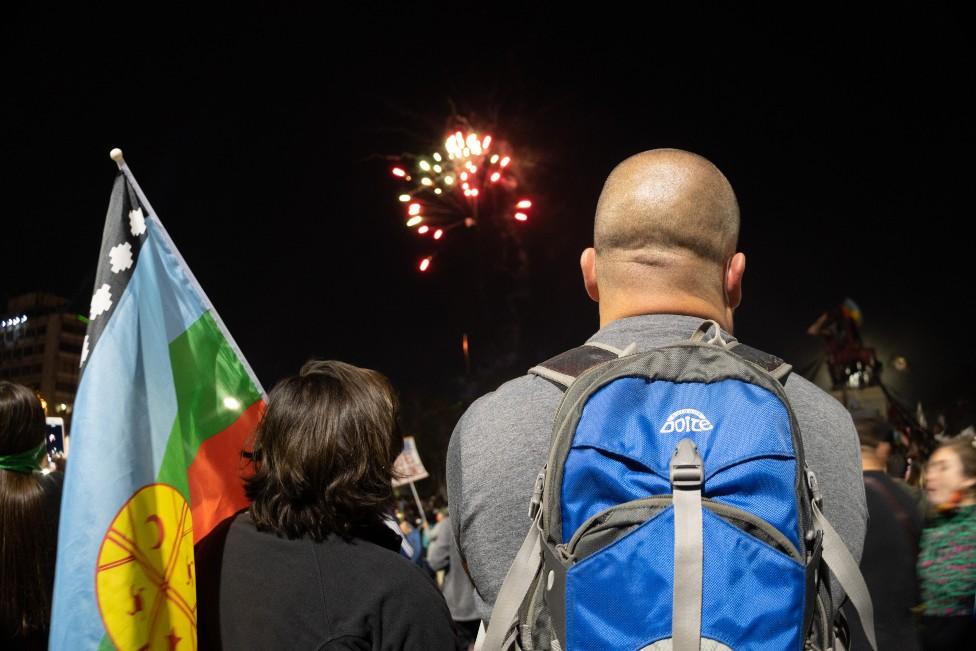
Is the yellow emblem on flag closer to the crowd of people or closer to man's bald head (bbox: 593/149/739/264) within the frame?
the crowd of people

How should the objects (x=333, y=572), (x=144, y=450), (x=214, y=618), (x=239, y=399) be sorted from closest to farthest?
(x=333, y=572)
(x=214, y=618)
(x=144, y=450)
(x=239, y=399)

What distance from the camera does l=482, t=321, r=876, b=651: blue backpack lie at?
5.00 feet

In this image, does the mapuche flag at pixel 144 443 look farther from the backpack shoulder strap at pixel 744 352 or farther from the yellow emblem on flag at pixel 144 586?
the backpack shoulder strap at pixel 744 352

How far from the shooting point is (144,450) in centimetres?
287

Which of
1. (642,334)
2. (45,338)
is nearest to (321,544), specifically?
(642,334)

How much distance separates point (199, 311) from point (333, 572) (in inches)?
57.1

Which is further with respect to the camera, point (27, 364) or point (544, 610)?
point (27, 364)

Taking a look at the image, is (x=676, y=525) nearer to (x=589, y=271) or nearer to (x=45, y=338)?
(x=589, y=271)

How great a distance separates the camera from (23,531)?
11.0ft

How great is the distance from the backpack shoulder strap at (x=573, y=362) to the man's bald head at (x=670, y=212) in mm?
240

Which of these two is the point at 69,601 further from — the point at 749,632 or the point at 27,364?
the point at 27,364

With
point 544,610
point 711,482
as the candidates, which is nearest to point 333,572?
point 544,610

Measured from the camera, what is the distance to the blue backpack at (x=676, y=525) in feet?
5.00

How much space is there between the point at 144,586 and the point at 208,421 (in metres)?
0.71
